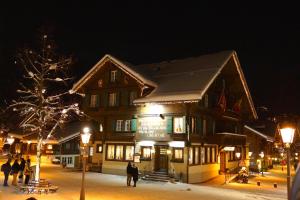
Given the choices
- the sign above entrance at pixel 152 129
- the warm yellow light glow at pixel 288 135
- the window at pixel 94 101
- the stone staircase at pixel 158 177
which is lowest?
the stone staircase at pixel 158 177

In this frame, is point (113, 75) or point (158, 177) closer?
point (158, 177)

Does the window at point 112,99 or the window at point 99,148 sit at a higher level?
the window at point 112,99

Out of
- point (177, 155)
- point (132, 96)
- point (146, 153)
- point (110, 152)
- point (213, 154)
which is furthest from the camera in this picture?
point (110, 152)

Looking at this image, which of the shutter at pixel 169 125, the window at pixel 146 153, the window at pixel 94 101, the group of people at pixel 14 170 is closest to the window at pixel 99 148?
the window at pixel 94 101

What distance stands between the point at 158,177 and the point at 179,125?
17.2 ft

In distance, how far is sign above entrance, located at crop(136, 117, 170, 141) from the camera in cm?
3325

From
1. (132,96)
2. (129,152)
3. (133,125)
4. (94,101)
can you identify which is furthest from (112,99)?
(129,152)

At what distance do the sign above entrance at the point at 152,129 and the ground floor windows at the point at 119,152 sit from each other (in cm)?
240

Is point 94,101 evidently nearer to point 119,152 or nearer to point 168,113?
point 119,152

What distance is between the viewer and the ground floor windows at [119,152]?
3682 cm

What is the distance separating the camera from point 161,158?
3369 centimetres

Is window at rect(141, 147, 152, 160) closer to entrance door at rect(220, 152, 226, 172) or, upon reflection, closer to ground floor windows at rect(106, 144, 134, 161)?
ground floor windows at rect(106, 144, 134, 161)

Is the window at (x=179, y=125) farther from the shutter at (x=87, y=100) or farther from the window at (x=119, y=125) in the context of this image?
the shutter at (x=87, y=100)

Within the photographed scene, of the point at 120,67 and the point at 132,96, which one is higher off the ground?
the point at 120,67
